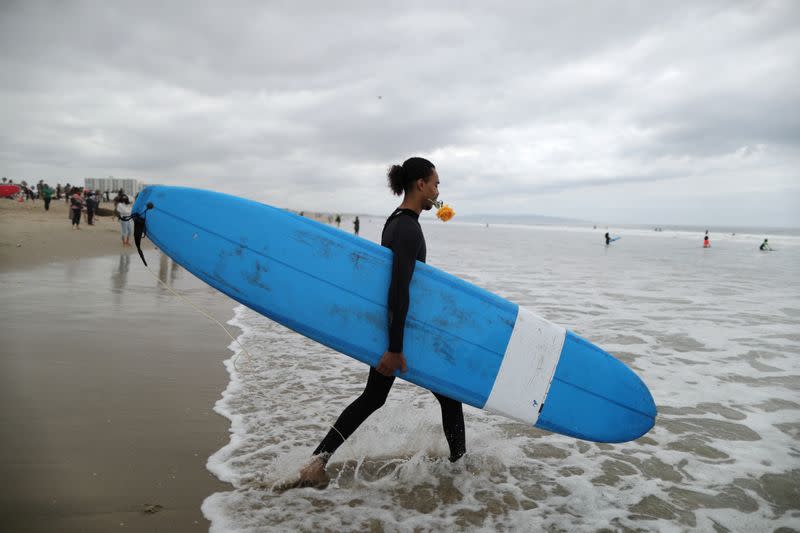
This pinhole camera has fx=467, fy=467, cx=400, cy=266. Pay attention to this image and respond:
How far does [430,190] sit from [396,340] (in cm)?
83

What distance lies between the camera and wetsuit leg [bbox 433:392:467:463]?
2729 mm

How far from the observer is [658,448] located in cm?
332

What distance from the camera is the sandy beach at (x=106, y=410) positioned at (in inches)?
84.2

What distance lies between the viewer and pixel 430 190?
99.9 inches

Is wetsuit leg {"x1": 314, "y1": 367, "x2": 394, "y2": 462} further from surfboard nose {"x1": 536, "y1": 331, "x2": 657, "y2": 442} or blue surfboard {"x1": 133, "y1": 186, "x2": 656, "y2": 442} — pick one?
surfboard nose {"x1": 536, "y1": 331, "x2": 657, "y2": 442}

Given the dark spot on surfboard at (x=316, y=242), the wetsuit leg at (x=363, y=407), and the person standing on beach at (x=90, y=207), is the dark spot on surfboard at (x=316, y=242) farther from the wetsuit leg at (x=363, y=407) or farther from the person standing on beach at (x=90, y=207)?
the person standing on beach at (x=90, y=207)

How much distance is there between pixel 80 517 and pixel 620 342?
5.90 metres

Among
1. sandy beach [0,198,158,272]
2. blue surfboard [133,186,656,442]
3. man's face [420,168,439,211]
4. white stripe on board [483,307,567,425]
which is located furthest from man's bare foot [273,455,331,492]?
sandy beach [0,198,158,272]

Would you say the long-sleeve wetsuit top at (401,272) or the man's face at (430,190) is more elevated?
the man's face at (430,190)

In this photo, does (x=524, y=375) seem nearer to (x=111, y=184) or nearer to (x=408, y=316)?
(x=408, y=316)

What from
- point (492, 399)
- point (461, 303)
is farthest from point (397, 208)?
point (492, 399)

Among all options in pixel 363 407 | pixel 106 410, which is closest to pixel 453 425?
pixel 363 407

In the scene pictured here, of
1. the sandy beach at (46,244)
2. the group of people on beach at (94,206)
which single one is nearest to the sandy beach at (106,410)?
the sandy beach at (46,244)

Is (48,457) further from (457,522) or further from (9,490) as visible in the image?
(457,522)
